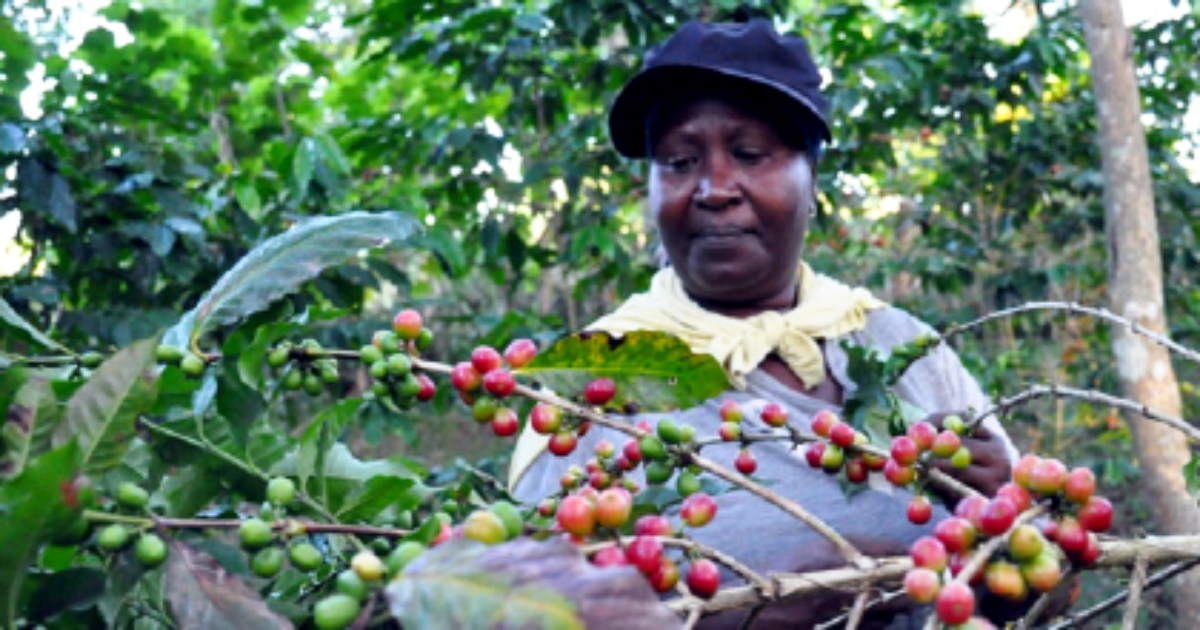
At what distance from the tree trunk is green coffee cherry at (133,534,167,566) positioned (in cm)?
262

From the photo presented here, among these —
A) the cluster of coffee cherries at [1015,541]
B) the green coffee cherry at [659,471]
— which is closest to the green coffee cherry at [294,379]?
the green coffee cherry at [659,471]

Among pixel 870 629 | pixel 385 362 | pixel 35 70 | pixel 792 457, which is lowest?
pixel 870 629

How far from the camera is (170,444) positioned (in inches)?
39.3

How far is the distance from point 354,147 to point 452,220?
52 centimetres

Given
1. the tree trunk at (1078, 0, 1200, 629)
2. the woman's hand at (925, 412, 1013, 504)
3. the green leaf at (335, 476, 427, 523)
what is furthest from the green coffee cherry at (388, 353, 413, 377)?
the tree trunk at (1078, 0, 1200, 629)

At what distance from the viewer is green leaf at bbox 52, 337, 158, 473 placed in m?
0.78

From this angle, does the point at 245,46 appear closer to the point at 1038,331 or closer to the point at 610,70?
the point at 610,70

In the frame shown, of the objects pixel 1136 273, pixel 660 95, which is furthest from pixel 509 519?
pixel 1136 273

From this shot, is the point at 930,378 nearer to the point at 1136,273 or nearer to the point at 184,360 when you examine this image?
the point at 1136,273

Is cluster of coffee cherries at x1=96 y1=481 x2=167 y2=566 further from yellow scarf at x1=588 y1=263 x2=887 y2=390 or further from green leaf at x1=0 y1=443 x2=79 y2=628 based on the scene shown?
yellow scarf at x1=588 y1=263 x2=887 y2=390

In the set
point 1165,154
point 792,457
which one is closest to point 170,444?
point 792,457

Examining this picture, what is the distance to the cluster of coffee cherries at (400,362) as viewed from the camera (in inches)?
Result: 36.3

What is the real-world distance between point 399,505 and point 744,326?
1.11 m

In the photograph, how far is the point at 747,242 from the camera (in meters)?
2.05
